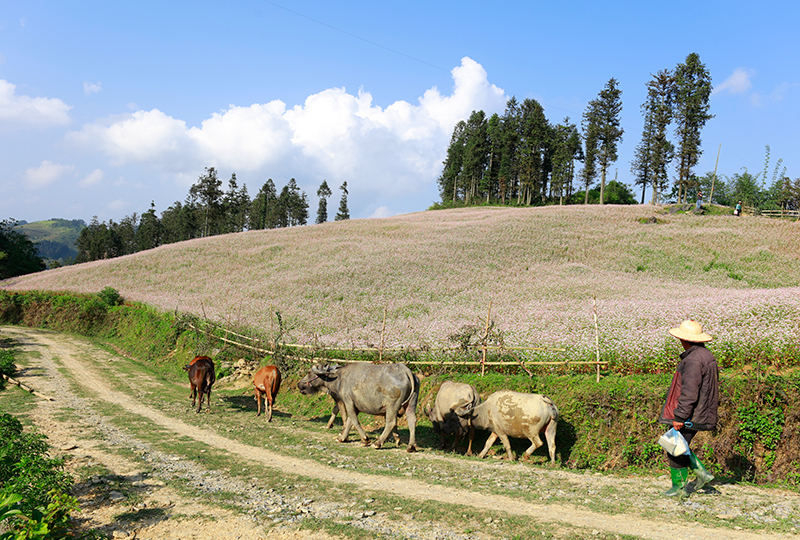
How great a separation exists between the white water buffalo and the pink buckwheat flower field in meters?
3.01

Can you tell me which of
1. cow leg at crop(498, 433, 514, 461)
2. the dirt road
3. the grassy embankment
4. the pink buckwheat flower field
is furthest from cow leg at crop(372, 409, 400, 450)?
the pink buckwheat flower field

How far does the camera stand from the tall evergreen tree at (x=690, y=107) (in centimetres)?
5519

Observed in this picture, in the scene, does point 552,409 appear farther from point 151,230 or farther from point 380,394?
point 151,230

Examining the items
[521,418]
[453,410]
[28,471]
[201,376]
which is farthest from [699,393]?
A: [201,376]

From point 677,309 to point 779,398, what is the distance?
7.46 m

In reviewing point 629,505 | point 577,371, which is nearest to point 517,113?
point 577,371

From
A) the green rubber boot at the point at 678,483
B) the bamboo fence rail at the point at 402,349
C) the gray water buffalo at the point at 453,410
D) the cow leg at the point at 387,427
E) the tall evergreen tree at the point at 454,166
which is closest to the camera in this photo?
the green rubber boot at the point at 678,483

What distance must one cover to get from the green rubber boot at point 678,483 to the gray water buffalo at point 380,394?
5098 mm

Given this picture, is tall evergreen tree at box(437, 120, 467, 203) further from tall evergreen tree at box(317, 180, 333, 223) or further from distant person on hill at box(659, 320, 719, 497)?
distant person on hill at box(659, 320, 719, 497)

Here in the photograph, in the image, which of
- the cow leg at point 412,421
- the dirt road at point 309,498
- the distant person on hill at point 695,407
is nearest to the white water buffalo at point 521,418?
the dirt road at point 309,498

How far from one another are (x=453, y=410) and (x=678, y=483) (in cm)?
524

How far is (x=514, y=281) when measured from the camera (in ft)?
83.5

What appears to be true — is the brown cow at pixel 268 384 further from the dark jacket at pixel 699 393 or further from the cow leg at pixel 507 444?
the dark jacket at pixel 699 393

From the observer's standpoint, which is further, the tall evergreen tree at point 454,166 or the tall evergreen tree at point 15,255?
the tall evergreen tree at point 454,166
